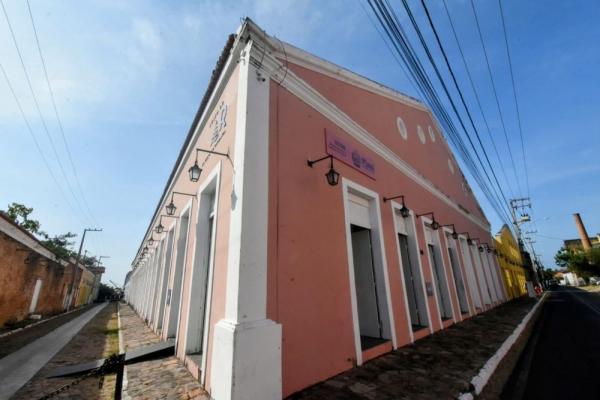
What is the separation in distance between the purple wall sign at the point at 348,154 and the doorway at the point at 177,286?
3.99 meters

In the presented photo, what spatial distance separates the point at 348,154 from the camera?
5312mm

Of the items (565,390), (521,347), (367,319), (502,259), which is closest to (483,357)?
(565,390)

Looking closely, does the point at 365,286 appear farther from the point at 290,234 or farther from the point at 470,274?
the point at 470,274

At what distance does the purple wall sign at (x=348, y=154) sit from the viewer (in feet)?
16.1

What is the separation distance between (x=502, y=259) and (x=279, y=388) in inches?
851

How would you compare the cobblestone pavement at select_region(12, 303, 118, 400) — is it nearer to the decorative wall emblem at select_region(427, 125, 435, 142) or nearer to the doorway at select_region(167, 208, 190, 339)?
the doorway at select_region(167, 208, 190, 339)

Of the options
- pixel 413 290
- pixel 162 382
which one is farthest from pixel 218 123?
pixel 413 290

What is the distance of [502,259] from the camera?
18203mm

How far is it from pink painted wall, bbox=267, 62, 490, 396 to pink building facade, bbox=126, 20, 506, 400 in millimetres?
21

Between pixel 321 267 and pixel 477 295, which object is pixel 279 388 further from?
pixel 477 295

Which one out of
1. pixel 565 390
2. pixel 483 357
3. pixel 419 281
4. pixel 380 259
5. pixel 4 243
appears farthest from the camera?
pixel 4 243

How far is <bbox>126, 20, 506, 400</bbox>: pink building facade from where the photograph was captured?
296 centimetres

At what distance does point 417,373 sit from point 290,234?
2766 mm

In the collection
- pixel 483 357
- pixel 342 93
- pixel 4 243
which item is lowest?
pixel 483 357
